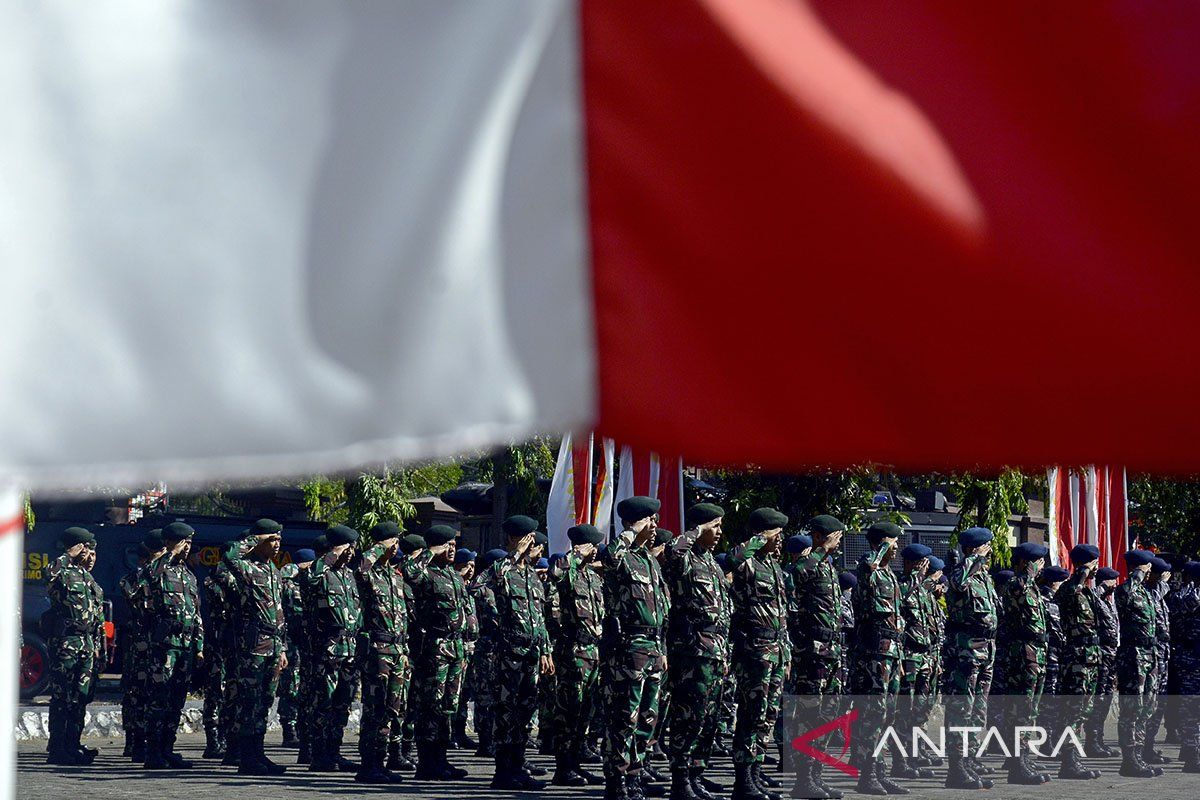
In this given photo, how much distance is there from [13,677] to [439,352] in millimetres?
514

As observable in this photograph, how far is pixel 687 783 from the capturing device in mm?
10219

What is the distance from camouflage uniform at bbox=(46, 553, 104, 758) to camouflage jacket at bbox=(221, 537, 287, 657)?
168cm

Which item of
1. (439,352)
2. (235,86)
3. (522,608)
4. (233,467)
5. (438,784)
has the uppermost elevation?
(235,86)

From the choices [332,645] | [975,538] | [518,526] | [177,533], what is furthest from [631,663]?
[177,533]

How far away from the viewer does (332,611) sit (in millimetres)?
12320

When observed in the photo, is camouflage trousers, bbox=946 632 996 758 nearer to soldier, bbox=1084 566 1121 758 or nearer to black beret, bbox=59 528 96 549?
soldier, bbox=1084 566 1121 758

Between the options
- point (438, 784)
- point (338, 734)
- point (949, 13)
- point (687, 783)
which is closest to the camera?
point (949, 13)

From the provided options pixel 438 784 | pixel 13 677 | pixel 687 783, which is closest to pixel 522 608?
pixel 438 784

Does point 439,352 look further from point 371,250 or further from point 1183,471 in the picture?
point 1183,471

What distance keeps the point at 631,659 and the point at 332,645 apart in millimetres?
3475

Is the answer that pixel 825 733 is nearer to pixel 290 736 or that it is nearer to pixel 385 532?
pixel 385 532

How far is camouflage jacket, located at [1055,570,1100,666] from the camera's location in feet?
43.6

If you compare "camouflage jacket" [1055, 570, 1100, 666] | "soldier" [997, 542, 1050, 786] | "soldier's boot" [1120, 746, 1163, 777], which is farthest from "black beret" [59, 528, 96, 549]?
"soldier's boot" [1120, 746, 1163, 777]

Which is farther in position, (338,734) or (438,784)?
(338,734)
